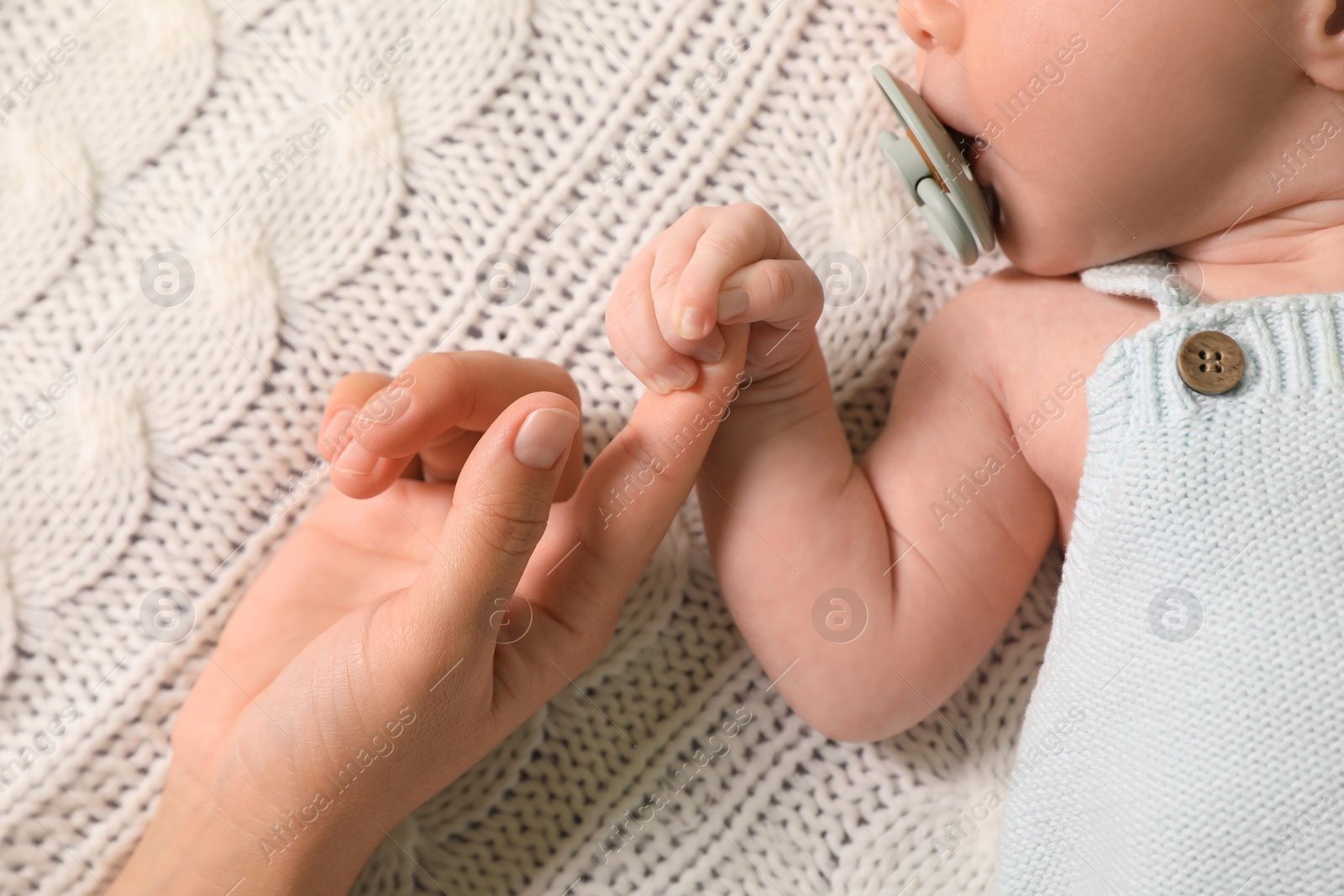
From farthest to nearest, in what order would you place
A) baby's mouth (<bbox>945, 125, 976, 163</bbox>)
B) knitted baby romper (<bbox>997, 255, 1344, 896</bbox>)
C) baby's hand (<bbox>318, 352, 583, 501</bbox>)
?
baby's mouth (<bbox>945, 125, 976, 163</bbox>) < baby's hand (<bbox>318, 352, 583, 501</bbox>) < knitted baby romper (<bbox>997, 255, 1344, 896</bbox>)

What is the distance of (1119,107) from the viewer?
2.88ft

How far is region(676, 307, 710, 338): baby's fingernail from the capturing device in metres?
0.83

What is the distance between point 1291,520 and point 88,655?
1118 mm

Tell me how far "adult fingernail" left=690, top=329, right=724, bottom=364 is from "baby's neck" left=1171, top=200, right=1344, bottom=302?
0.48 meters

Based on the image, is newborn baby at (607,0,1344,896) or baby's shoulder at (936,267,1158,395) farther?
baby's shoulder at (936,267,1158,395)

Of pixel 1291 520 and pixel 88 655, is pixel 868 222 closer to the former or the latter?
pixel 1291 520

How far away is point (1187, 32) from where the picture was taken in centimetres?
84

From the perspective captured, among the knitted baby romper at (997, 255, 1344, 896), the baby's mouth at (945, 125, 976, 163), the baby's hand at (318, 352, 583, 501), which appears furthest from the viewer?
the baby's mouth at (945, 125, 976, 163)

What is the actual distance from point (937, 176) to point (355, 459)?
0.62m

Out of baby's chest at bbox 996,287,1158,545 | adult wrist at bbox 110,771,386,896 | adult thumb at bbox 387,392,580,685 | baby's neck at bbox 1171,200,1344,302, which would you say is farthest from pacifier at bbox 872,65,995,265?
adult wrist at bbox 110,771,386,896

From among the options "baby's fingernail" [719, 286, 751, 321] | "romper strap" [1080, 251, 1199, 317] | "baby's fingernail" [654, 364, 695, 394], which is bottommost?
"romper strap" [1080, 251, 1199, 317]

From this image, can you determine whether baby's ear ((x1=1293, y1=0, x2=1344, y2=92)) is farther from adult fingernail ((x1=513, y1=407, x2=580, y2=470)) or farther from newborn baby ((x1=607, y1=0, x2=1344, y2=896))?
adult fingernail ((x1=513, y1=407, x2=580, y2=470))

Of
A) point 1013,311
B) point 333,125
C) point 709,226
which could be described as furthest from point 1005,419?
point 333,125

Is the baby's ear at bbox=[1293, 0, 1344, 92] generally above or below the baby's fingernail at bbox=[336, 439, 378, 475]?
above
